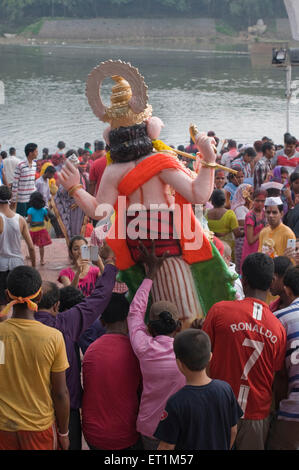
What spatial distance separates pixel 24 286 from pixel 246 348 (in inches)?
38.8

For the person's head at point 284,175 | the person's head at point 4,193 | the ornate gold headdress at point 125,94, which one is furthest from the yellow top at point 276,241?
the person's head at point 284,175

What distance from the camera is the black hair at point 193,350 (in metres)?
2.20

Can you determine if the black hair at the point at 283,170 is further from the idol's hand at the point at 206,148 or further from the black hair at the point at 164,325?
the black hair at the point at 164,325

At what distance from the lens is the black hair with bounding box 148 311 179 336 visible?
265 centimetres

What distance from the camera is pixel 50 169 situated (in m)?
7.77

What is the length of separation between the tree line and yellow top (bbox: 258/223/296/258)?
173 ft

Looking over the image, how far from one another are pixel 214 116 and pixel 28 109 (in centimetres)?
837

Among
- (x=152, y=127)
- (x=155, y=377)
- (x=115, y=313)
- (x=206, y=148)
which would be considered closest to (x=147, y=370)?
(x=155, y=377)

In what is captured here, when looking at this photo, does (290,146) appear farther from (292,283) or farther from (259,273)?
(259,273)

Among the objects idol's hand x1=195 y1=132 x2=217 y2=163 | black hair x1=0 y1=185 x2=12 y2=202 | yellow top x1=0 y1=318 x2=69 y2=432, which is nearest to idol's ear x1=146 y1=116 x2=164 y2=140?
idol's hand x1=195 y1=132 x2=217 y2=163

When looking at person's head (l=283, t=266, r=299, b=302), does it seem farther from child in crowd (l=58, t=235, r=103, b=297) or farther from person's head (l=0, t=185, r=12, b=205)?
person's head (l=0, t=185, r=12, b=205)

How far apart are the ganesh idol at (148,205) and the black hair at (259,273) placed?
522mm
